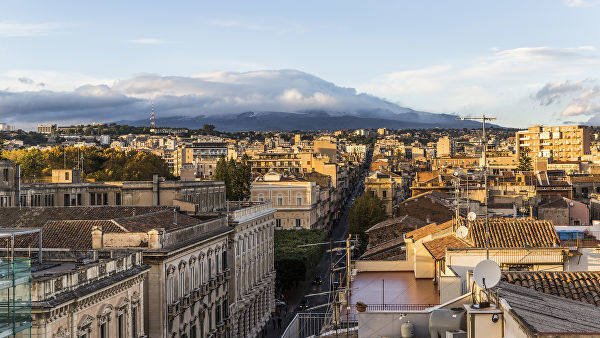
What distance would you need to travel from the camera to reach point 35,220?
4447 cm

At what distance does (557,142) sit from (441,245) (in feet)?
514

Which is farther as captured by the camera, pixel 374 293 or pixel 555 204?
pixel 555 204

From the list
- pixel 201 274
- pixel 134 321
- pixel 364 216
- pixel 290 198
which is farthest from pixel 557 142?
pixel 134 321

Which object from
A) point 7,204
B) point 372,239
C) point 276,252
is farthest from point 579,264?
point 276,252

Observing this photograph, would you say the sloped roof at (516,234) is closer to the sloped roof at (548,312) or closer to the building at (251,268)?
the sloped roof at (548,312)

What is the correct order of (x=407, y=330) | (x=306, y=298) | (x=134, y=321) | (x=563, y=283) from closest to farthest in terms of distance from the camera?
(x=563, y=283), (x=407, y=330), (x=134, y=321), (x=306, y=298)

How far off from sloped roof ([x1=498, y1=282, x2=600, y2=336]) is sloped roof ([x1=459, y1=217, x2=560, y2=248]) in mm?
10613

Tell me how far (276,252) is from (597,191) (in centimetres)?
4393

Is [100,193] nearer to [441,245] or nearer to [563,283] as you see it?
[441,245]

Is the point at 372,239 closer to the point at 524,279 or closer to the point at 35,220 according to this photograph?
the point at 35,220

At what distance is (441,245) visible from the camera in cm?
3397

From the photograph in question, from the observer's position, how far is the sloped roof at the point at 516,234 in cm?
2936

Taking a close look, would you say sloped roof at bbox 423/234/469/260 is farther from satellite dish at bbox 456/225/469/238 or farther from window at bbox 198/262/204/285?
window at bbox 198/262/204/285

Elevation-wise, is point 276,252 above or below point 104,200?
below
